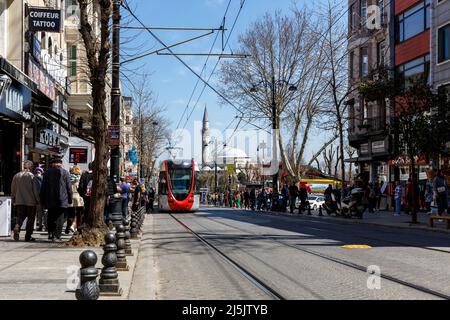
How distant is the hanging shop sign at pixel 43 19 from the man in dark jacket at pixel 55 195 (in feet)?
25.4

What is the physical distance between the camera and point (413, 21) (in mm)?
33406

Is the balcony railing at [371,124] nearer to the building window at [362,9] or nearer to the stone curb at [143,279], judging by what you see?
the building window at [362,9]

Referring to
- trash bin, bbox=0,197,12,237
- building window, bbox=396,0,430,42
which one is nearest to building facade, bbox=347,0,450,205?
building window, bbox=396,0,430,42

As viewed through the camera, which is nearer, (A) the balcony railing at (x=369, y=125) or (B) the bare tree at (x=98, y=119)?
(B) the bare tree at (x=98, y=119)

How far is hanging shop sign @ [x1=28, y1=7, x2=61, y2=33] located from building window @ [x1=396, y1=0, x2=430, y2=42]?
19924mm

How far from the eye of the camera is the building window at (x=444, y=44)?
28594 mm

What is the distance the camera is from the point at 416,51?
3272 cm

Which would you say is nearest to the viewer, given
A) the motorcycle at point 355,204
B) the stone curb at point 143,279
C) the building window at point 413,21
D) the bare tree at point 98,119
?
the stone curb at point 143,279

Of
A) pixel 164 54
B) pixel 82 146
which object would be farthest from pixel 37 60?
pixel 82 146

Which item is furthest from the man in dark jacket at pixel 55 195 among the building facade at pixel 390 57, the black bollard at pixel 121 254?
the building facade at pixel 390 57

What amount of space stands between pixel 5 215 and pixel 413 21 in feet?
86.2

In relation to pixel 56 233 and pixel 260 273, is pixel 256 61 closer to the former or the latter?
pixel 56 233
